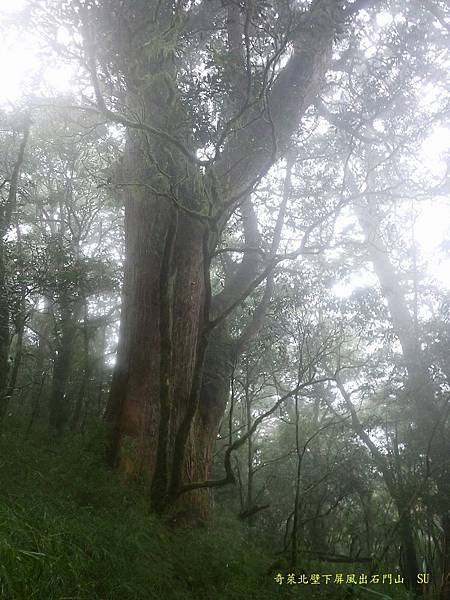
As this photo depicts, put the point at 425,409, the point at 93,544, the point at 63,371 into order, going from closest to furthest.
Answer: the point at 93,544, the point at 63,371, the point at 425,409

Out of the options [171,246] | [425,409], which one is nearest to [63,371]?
[171,246]

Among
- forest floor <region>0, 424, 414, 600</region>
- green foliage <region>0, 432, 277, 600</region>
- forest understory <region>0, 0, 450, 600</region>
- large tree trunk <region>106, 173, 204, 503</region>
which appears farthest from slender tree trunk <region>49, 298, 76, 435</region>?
green foliage <region>0, 432, 277, 600</region>

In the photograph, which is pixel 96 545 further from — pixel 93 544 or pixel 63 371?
pixel 63 371

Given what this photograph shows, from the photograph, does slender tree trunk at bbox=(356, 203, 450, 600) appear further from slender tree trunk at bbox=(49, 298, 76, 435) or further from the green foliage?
slender tree trunk at bbox=(49, 298, 76, 435)

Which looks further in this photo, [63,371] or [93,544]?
[63,371]

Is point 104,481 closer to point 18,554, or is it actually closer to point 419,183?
point 18,554

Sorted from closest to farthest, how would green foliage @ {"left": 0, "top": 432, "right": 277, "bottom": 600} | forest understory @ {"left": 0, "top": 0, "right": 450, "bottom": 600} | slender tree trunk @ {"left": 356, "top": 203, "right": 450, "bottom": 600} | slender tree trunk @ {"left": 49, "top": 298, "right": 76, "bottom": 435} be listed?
green foliage @ {"left": 0, "top": 432, "right": 277, "bottom": 600} < forest understory @ {"left": 0, "top": 0, "right": 450, "bottom": 600} < slender tree trunk @ {"left": 356, "top": 203, "right": 450, "bottom": 600} < slender tree trunk @ {"left": 49, "top": 298, "right": 76, "bottom": 435}

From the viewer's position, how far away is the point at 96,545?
3.22 metres

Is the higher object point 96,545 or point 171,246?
point 171,246

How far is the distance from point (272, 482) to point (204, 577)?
7.45 metres

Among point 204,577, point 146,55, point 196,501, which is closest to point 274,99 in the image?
point 146,55

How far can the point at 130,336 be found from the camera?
6.02 metres

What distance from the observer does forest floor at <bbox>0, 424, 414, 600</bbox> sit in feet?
7.98

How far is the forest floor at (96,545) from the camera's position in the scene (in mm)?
2434
